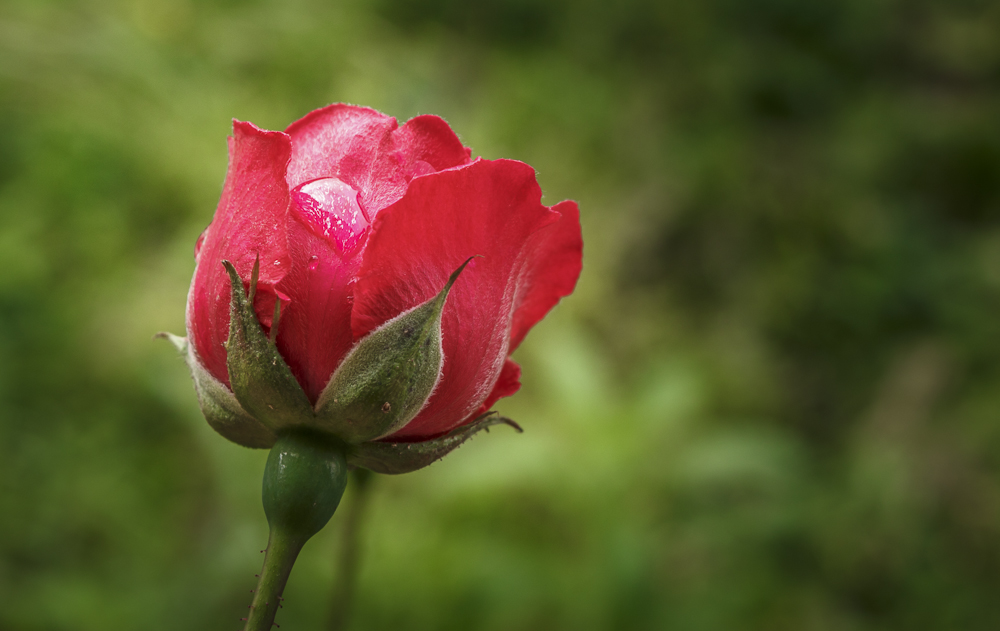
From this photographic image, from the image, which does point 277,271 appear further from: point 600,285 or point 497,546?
point 600,285

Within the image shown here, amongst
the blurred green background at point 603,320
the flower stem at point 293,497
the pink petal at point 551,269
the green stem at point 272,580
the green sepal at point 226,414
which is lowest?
the green stem at point 272,580

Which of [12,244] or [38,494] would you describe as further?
[12,244]

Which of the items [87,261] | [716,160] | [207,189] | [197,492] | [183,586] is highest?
[716,160]

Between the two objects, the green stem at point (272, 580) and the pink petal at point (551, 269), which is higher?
the pink petal at point (551, 269)

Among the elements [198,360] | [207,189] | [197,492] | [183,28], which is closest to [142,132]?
[207,189]

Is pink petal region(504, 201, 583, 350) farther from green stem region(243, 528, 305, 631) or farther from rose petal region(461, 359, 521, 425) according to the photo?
green stem region(243, 528, 305, 631)

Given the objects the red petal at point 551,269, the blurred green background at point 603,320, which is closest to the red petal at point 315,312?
the red petal at point 551,269

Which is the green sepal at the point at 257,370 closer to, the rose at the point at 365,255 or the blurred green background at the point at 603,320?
the rose at the point at 365,255
